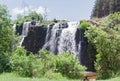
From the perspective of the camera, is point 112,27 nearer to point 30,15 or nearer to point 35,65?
point 35,65

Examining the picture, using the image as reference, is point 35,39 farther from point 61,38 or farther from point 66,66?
point 66,66

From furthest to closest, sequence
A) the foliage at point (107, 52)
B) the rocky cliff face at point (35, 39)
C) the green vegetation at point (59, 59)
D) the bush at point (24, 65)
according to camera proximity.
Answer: the rocky cliff face at point (35, 39), the foliage at point (107, 52), the green vegetation at point (59, 59), the bush at point (24, 65)

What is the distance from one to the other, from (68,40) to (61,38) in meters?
1.46

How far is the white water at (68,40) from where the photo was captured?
44812 mm

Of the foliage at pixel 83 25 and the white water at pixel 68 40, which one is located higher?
the foliage at pixel 83 25

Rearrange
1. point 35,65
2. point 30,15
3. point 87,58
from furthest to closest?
point 30,15, point 87,58, point 35,65

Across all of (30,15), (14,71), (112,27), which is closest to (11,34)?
(14,71)

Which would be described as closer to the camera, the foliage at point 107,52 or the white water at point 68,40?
the foliage at point 107,52

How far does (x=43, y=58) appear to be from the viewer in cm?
3078

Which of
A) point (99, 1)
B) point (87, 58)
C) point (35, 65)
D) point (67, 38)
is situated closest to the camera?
point (35, 65)

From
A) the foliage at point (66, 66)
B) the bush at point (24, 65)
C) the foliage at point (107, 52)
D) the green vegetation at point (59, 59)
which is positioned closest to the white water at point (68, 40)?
the green vegetation at point (59, 59)

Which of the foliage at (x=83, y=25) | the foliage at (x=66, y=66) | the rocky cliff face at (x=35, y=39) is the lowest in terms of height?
the rocky cliff face at (x=35, y=39)

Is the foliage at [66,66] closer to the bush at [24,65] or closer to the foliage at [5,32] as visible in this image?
the bush at [24,65]

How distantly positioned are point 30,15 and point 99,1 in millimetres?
22288
